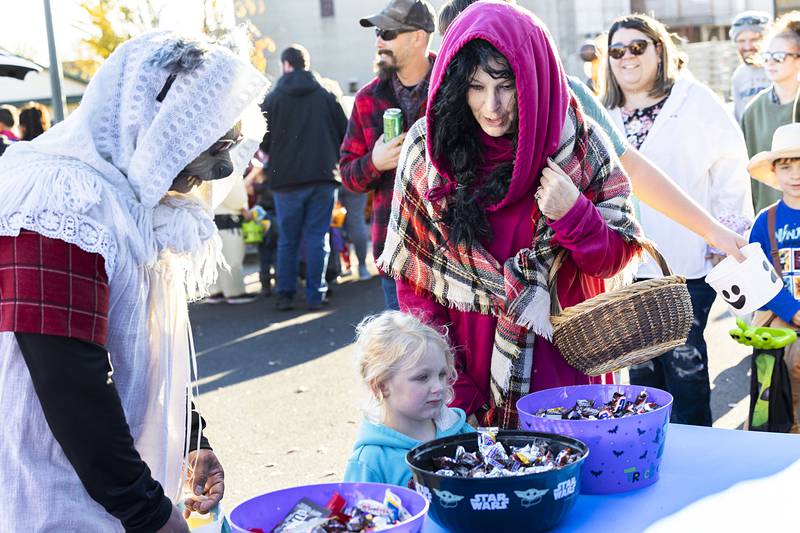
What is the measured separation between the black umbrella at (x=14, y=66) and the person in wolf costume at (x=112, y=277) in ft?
14.7

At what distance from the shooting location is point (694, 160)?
14.4 feet

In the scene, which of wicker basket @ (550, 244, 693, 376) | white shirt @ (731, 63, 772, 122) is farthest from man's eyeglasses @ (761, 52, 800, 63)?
wicker basket @ (550, 244, 693, 376)

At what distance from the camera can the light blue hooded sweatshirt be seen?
234cm

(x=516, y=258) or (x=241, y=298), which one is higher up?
(x=516, y=258)

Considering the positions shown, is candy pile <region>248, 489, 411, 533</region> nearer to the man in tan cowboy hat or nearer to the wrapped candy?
the wrapped candy

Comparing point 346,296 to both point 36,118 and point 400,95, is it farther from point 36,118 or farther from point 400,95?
point 400,95

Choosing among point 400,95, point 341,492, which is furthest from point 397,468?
point 400,95

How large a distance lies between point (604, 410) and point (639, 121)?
251 cm

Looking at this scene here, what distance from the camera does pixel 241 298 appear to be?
10016mm

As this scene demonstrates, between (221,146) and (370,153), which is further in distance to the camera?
(370,153)

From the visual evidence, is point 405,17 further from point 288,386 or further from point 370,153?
point 288,386

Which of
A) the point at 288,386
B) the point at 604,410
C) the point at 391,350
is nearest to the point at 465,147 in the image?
the point at 391,350

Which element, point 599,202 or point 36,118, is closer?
point 599,202

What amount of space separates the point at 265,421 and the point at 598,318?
12.3 feet
